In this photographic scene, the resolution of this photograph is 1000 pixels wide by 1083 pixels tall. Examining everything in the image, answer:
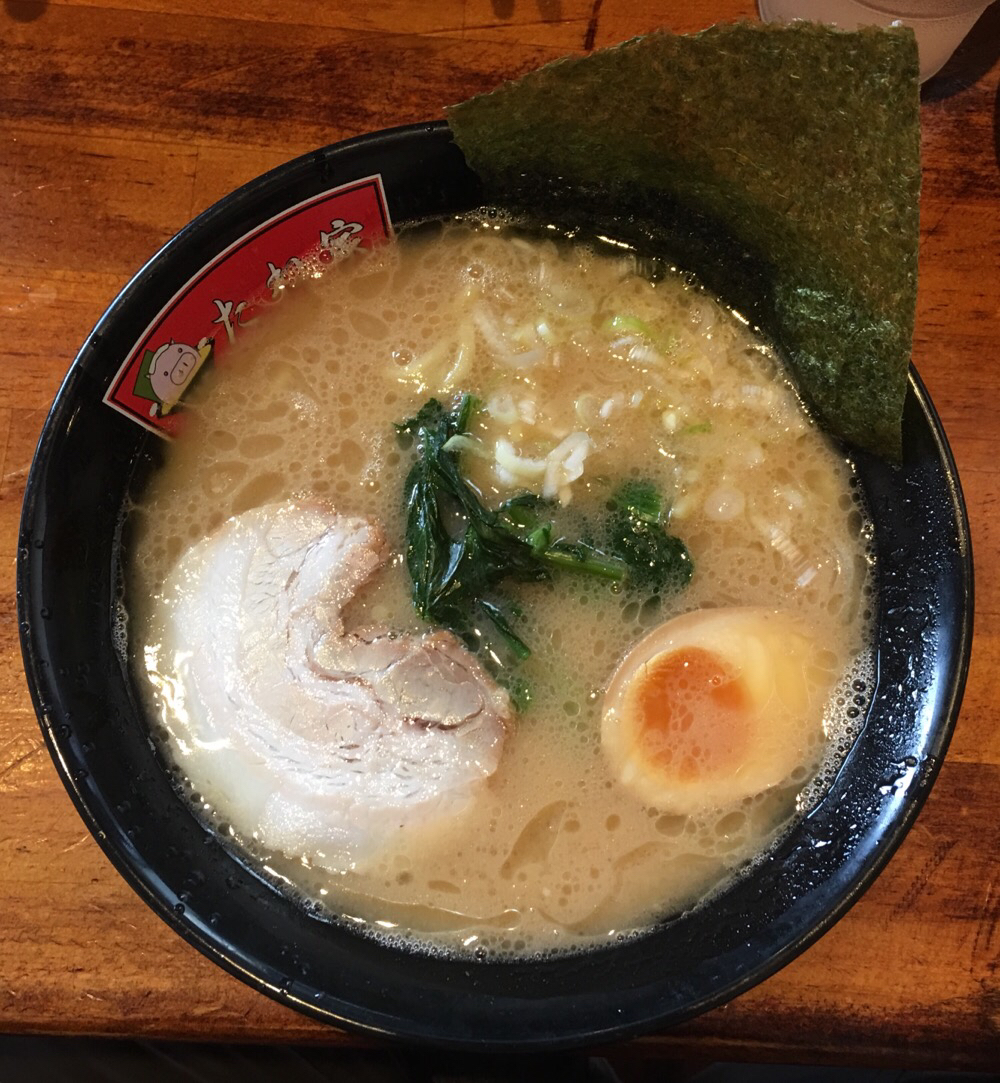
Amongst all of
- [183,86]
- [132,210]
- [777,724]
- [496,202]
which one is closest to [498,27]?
[496,202]

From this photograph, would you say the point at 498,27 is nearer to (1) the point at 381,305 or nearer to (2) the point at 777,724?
(1) the point at 381,305

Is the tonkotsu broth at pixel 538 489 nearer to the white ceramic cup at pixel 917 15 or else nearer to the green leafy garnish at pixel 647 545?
the green leafy garnish at pixel 647 545

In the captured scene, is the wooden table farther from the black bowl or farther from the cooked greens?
the cooked greens

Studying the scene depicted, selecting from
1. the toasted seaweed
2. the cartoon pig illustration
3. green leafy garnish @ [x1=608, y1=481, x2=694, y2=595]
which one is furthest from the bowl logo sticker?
green leafy garnish @ [x1=608, y1=481, x2=694, y2=595]

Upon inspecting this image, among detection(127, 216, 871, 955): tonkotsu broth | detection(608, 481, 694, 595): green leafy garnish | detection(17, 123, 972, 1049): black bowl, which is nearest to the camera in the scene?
detection(17, 123, 972, 1049): black bowl

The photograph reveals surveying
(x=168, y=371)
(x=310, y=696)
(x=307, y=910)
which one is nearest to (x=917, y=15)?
(x=168, y=371)

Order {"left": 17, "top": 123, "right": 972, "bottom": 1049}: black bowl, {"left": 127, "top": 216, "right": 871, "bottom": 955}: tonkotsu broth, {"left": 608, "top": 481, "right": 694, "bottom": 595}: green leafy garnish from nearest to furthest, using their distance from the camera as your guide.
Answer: {"left": 17, "top": 123, "right": 972, "bottom": 1049}: black bowl, {"left": 127, "top": 216, "right": 871, "bottom": 955}: tonkotsu broth, {"left": 608, "top": 481, "right": 694, "bottom": 595}: green leafy garnish
